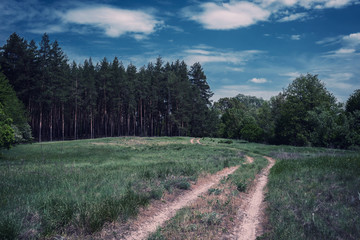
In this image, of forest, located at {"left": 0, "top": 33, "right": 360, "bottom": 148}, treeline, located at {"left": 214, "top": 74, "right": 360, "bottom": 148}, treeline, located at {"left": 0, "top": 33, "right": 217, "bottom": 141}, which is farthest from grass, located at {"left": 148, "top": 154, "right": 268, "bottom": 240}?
treeline, located at {"left": 0, "top": 33, "right": 217, "bottom": 141}

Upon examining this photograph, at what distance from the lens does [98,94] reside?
216 feet

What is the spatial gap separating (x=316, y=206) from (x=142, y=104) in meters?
66.0

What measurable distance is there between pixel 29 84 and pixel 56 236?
5521cm

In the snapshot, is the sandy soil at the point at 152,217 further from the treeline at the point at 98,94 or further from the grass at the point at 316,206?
the treeline at the point at 98,94

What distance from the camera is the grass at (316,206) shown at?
5.82 meters

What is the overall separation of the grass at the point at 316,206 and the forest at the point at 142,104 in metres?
26.4

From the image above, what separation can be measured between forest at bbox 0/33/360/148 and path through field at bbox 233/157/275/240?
25.1 m

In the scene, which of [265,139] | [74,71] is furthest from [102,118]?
[265,139]

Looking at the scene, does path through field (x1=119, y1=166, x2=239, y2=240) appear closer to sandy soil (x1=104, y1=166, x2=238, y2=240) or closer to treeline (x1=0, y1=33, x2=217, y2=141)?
sandy soil (x1=104, y1=166, x2=238, y2=240)

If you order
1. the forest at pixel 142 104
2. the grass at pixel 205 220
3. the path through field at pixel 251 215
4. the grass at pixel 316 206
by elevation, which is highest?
the forest at pixel 142 104

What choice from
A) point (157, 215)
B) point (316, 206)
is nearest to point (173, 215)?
point (157, 215)

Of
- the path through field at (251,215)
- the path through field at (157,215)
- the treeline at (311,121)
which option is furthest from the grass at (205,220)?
the treeline at (311,121)

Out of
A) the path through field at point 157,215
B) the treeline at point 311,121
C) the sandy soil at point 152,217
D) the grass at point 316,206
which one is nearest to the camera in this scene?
the grass at point 316,206

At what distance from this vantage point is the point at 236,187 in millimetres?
11328
